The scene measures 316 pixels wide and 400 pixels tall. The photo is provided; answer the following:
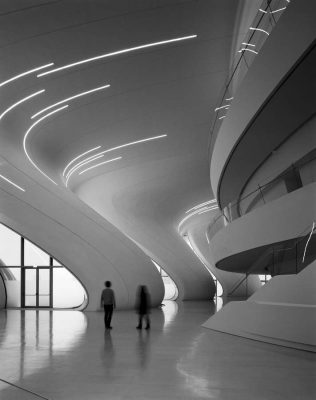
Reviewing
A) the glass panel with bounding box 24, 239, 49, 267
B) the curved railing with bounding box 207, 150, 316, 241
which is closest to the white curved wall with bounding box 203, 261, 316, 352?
the curved railing with bounding box 207, 150, 316, 241

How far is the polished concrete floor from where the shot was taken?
6.20m

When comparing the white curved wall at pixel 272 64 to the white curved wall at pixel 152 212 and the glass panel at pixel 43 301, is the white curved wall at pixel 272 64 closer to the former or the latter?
the white curved wall at pixel 152 212

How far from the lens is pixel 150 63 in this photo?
14328 mm

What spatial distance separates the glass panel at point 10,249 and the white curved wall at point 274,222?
1194cm

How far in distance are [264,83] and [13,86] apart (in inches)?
271

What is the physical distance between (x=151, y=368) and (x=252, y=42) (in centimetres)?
804

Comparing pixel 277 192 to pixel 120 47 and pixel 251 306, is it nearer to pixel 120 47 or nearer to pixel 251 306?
pixel 251 306

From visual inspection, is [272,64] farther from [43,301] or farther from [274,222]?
[43,301]

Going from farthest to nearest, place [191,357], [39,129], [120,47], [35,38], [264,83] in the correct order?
[39,129] < [120,47] < [35,38] < [264,83] < [191,357]

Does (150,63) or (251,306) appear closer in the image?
(251,306)

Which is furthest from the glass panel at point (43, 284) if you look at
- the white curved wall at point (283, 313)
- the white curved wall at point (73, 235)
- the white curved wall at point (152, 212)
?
the white curved wall at point (283, 313)

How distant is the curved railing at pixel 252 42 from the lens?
36.1 feet

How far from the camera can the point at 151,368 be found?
780cm

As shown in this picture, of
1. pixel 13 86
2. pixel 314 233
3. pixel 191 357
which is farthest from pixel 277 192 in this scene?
pixel 13 86
